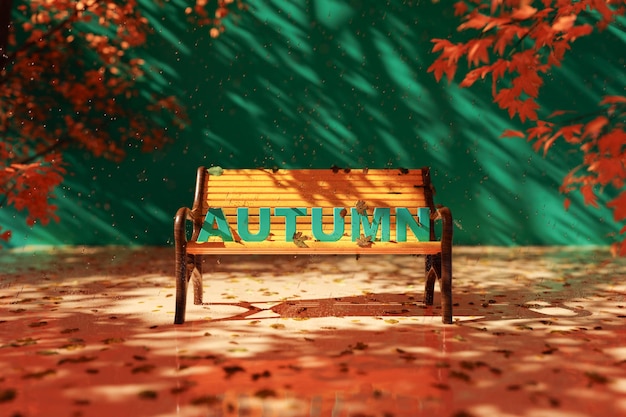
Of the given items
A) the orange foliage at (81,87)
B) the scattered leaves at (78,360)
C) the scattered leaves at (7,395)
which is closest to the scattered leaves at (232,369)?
the scattered leaves at (78,360)

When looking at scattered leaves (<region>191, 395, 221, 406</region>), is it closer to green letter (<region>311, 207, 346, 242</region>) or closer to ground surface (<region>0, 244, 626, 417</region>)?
ground surface (<region>0, 244, 626, 417</region>)

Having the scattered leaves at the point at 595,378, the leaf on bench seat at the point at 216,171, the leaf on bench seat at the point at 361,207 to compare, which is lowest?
the scattered leaves at the point at 595,378

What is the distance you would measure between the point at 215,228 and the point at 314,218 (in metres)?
0.79

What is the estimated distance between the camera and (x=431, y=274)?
5133mm

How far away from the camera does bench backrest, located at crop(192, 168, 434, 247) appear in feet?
16.4

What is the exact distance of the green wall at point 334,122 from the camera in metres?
9.05

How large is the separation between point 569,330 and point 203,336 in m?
2.55

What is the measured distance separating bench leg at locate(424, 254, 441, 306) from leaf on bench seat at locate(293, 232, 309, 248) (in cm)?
106

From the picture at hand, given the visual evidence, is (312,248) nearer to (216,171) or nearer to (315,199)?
(315,199)

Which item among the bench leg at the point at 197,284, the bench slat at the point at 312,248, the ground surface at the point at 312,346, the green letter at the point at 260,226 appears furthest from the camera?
the bench leg at the point at 197,284

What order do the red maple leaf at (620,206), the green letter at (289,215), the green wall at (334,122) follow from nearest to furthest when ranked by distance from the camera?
the red maple leaf at (620,206) → the green letter at (289,215) → the green wall at (334,122)

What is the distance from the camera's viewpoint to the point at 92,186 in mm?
9117

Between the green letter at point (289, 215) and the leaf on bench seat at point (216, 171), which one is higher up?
the leaf on bench seat at point (216, 171)

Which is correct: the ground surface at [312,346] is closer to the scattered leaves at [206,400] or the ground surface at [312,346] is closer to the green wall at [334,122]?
the scattered leaves at [206,400]
